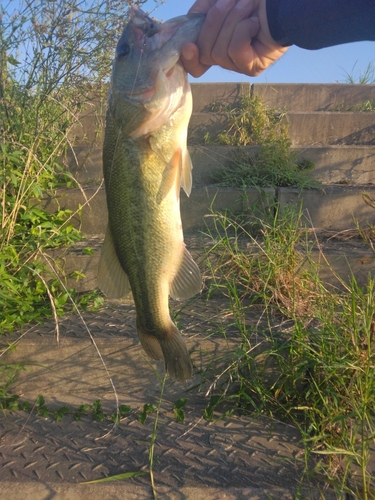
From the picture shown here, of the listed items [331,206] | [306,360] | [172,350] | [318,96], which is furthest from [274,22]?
[318,96]

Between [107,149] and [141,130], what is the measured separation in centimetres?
14

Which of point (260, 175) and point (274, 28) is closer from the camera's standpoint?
point (274, 28)

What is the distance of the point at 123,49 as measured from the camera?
4.98ft

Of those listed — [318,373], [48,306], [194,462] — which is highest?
[48,306]

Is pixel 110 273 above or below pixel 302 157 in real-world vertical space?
below

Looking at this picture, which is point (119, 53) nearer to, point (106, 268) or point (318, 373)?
point (106, 268)

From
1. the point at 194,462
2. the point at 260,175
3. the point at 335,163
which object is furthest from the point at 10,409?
the point at 335,163

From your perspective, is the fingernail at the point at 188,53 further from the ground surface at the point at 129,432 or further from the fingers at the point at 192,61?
the ground surface at the point at 129,432

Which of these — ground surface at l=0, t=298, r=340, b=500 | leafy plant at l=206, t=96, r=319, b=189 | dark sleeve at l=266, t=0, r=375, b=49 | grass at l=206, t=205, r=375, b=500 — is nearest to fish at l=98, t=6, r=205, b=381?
dark sleeve at l=266, t=0, r=375, b=49

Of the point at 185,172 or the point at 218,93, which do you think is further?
the point at 218,93

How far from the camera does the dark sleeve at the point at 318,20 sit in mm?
1298

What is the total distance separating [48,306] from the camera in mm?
3025

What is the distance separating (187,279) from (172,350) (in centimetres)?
27

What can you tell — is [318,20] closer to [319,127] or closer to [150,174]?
[150,174]
